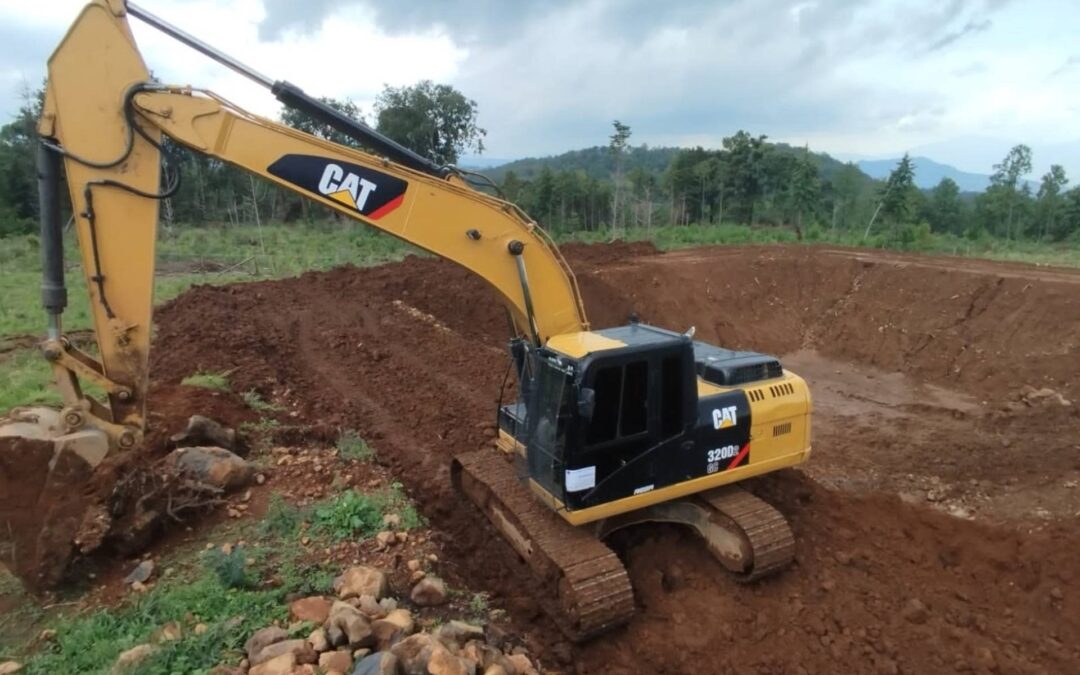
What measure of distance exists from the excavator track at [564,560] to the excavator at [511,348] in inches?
0.6

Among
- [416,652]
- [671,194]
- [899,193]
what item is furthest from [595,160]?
[416,652]

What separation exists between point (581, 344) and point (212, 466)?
14.0 ft

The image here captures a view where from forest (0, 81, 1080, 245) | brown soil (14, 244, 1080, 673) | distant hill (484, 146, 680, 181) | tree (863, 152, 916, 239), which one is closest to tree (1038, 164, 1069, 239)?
forest (0, 81, 1080, 245)

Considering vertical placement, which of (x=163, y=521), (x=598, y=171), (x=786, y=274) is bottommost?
(x=163, y=521)

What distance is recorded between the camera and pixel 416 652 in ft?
14.3

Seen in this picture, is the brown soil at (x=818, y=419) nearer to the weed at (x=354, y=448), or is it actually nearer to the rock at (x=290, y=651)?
the weed at (x=354, y=448)

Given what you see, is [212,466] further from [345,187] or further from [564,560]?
[564,560]

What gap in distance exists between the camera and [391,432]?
360 inches

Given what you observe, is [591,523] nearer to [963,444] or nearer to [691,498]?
[691,498]

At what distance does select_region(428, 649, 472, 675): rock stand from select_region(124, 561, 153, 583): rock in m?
3.12

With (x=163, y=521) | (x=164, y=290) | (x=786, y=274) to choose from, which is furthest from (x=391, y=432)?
(x=786, y=274)

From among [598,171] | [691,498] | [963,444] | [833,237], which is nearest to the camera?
[691,498]

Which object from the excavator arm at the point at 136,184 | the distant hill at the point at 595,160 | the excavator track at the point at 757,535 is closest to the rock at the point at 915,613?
the excavator track at the point at 757,535

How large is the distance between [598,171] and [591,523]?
303 feet
